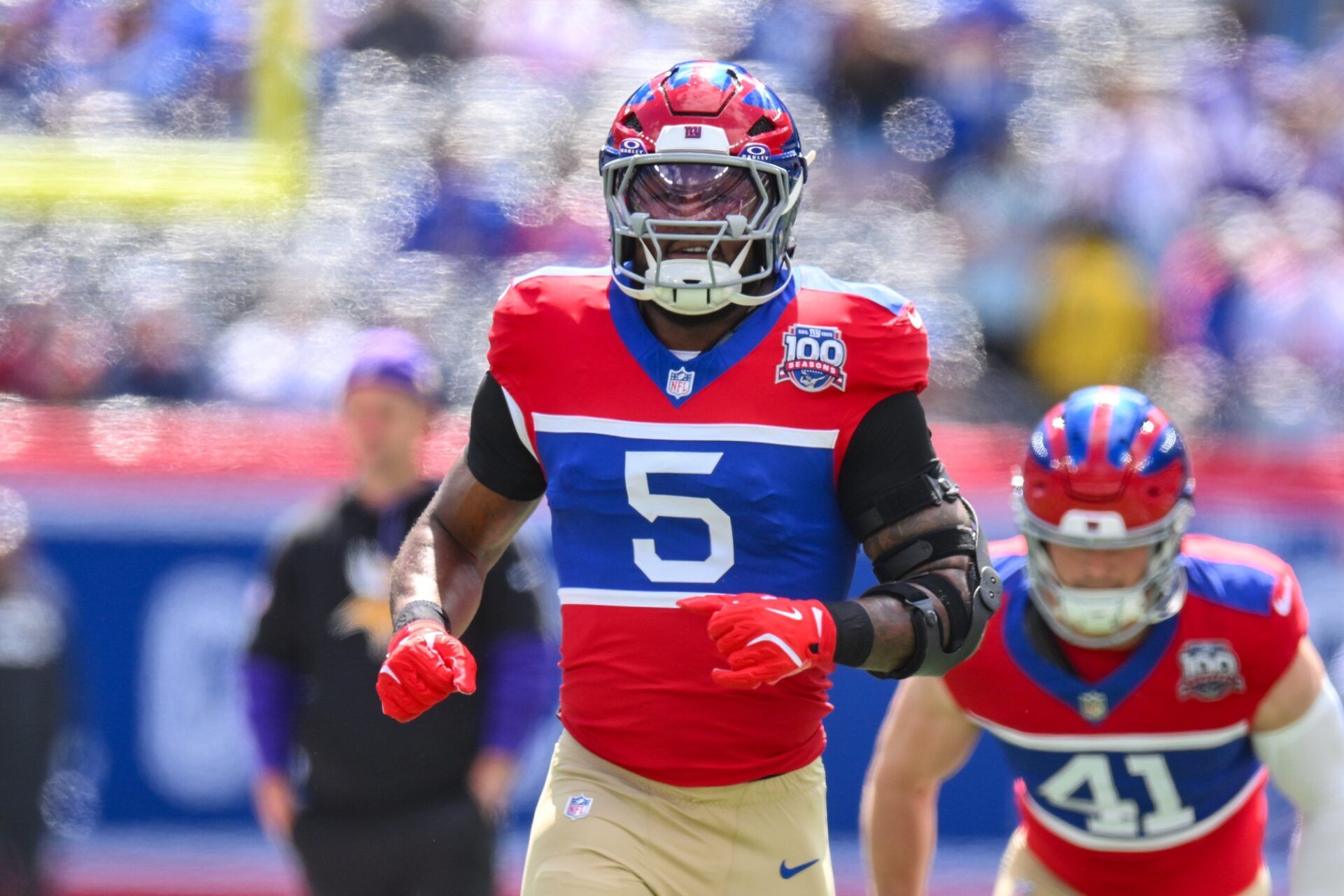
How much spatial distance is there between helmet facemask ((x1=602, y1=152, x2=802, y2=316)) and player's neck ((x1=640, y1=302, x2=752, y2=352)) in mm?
27

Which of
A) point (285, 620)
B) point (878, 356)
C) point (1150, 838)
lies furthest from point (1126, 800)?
point (285, 620)

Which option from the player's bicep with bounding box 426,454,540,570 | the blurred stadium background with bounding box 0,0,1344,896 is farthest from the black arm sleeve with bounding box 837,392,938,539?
the blurred stadium background with bounding box 0,0,1344,896

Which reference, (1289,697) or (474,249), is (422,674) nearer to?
(1289,697)

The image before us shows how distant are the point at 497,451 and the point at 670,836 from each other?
0.66m

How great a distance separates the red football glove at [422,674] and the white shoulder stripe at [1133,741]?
4.37 ft

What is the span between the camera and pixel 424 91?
8.37 metres

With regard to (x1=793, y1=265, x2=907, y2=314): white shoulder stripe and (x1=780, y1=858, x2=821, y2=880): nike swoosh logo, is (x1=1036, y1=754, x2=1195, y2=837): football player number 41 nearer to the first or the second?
(x1=780, y1=858, x2=821, y2=880): nike swoosh logo

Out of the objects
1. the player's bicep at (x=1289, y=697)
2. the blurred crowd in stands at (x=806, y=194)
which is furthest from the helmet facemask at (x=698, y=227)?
the blurred crowd in stands at (x=806, y=194)

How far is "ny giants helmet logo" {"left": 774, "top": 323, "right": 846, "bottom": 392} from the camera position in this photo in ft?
9.07

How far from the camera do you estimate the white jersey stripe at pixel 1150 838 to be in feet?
11.5

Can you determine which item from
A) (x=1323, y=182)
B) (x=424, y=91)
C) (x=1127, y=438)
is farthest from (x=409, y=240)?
(x=1127, y=438)

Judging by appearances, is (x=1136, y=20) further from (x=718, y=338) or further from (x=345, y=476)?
(x=718, y=338)

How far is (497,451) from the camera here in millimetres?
2973

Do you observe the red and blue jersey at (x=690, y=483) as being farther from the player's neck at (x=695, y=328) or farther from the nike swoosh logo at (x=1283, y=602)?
the nike swoosh logo at (x=1283, y=602)
